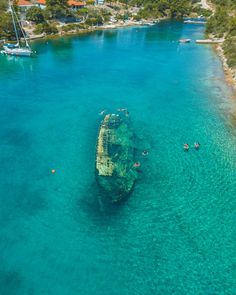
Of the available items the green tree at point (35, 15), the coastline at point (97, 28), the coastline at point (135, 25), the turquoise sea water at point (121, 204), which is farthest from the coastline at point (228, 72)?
the green tree at point (35, 15)

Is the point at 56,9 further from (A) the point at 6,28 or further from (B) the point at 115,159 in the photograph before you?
(B) the point at 115,159

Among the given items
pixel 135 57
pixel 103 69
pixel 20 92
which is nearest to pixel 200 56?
pixel 135 57

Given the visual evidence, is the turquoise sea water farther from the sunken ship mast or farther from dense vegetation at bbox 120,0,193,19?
dense vegetation at bbox 120,0,193,19

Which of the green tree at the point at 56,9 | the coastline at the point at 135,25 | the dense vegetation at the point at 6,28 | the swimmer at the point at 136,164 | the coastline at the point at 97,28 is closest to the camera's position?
the swimmer at the point at 136,164

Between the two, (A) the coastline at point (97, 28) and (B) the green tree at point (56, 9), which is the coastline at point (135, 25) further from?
(B) the green tree at point (56, 9)

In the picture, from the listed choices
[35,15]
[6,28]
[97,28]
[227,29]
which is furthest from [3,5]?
[227,29]
